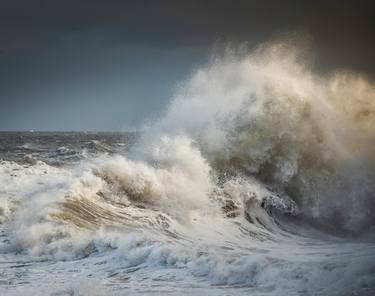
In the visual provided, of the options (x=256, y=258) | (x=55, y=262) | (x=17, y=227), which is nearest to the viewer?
(x=256, y=258)

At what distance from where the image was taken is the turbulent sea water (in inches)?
245

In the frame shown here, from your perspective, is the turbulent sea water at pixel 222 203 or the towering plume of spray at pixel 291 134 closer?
the turbulent sea water at pixel 222 203

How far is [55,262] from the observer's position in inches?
295

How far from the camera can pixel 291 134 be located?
1392cm

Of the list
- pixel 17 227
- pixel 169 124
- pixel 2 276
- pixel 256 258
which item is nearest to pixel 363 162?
pixel 169 124

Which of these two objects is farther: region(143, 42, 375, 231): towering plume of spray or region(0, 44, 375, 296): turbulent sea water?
region(143, 42, 375, 231): towering plume of spray

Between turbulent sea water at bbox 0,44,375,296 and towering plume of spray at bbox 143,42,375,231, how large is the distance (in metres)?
0.04

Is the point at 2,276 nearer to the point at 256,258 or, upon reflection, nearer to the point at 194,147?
the point at 256,258

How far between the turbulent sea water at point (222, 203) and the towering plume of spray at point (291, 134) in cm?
4

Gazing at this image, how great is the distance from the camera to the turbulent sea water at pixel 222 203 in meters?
6.22

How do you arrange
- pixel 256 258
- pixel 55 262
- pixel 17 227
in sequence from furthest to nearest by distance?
pixel 17 227 < pixel 55 262 < pixel 256 258

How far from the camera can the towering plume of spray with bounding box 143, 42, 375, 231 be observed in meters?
13.0

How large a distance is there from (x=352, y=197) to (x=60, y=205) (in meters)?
7.54

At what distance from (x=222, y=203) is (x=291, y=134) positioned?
11.4 feet
